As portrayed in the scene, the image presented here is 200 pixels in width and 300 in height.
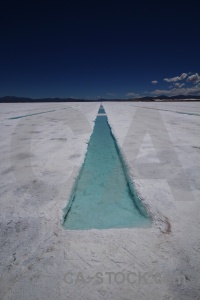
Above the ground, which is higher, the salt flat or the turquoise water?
the salt flat

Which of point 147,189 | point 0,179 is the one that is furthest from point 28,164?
point 147,189

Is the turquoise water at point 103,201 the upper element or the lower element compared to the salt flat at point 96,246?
lower

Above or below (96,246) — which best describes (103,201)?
below

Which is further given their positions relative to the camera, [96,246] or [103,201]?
[103,201]

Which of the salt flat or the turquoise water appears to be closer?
the salt flat

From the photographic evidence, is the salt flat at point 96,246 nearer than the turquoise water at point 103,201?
Yes

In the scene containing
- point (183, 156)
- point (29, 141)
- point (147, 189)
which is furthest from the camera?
point (29, 141)

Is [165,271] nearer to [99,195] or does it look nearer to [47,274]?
[47,274]

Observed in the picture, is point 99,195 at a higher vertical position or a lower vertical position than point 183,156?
lower
